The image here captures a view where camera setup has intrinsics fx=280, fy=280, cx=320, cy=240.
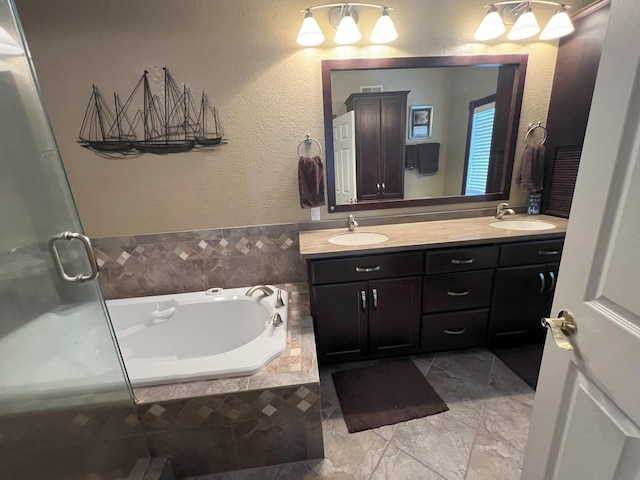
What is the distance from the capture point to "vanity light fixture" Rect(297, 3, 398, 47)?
1700mm

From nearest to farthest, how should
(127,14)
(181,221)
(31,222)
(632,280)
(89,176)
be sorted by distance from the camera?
(632,280)
(31,222)
(127,14)
(89,176)
(181,221)

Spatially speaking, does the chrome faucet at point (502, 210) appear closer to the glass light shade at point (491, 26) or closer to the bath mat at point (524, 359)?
the bath mat at point (524, 359)

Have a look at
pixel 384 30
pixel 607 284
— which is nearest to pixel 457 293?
pixel 607 284

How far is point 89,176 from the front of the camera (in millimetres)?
1903

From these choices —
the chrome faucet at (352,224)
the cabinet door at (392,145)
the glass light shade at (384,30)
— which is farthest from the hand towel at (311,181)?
the glass light shade at (384,30)

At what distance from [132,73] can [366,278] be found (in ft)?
6.43

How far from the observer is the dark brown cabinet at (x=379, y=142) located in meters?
1.98

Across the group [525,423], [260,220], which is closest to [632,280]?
[525,423]

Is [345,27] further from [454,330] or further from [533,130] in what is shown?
[454,330]

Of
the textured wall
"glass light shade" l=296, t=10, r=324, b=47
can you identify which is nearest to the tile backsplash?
the textured wall

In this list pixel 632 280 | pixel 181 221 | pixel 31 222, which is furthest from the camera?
Result: pixel 181 221

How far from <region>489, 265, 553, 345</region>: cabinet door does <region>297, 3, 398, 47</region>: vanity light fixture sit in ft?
5.59

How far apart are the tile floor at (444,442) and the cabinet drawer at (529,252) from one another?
29.4 inches

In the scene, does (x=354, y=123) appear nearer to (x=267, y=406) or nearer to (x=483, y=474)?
(x=267, y=406)
